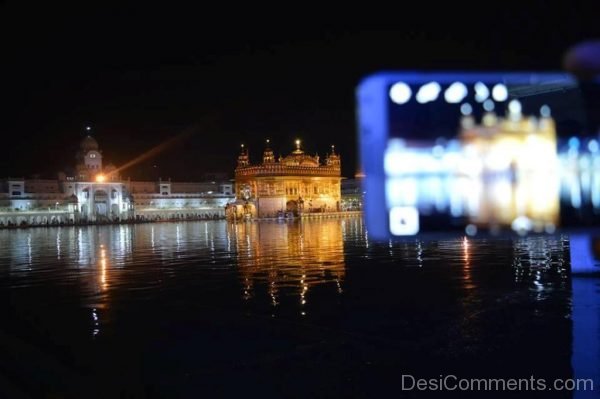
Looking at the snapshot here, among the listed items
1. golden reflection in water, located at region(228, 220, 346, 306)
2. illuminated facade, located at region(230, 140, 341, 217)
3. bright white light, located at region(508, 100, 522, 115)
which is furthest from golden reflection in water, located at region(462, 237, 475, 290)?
illuminated facade, located at region(230, 140, 341, 217)

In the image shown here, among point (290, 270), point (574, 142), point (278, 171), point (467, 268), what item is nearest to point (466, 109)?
point (574, 142)

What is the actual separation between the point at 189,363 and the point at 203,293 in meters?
5.04

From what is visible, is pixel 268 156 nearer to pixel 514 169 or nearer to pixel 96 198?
pixel 96 198

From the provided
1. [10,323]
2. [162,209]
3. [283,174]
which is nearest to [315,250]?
[10,323]

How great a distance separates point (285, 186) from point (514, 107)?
81244mm

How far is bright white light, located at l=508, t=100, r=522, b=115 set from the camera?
2744 mm

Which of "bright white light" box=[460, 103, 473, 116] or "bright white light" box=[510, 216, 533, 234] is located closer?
"bright white light" box=[510, 216, 533, 234]

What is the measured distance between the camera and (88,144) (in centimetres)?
10119

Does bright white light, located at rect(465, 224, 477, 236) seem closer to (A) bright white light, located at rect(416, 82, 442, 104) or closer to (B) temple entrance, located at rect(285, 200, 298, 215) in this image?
(A) bright white light, located at rect(416, 82, 442, 104)

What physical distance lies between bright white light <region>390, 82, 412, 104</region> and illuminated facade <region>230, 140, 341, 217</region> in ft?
236

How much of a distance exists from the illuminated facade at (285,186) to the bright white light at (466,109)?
71986 mm

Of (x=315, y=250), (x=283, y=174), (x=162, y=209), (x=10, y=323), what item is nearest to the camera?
(x=10, y=323)

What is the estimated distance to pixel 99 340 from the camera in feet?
25.6

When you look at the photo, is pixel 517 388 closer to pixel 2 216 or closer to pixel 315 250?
pixel 315 250
